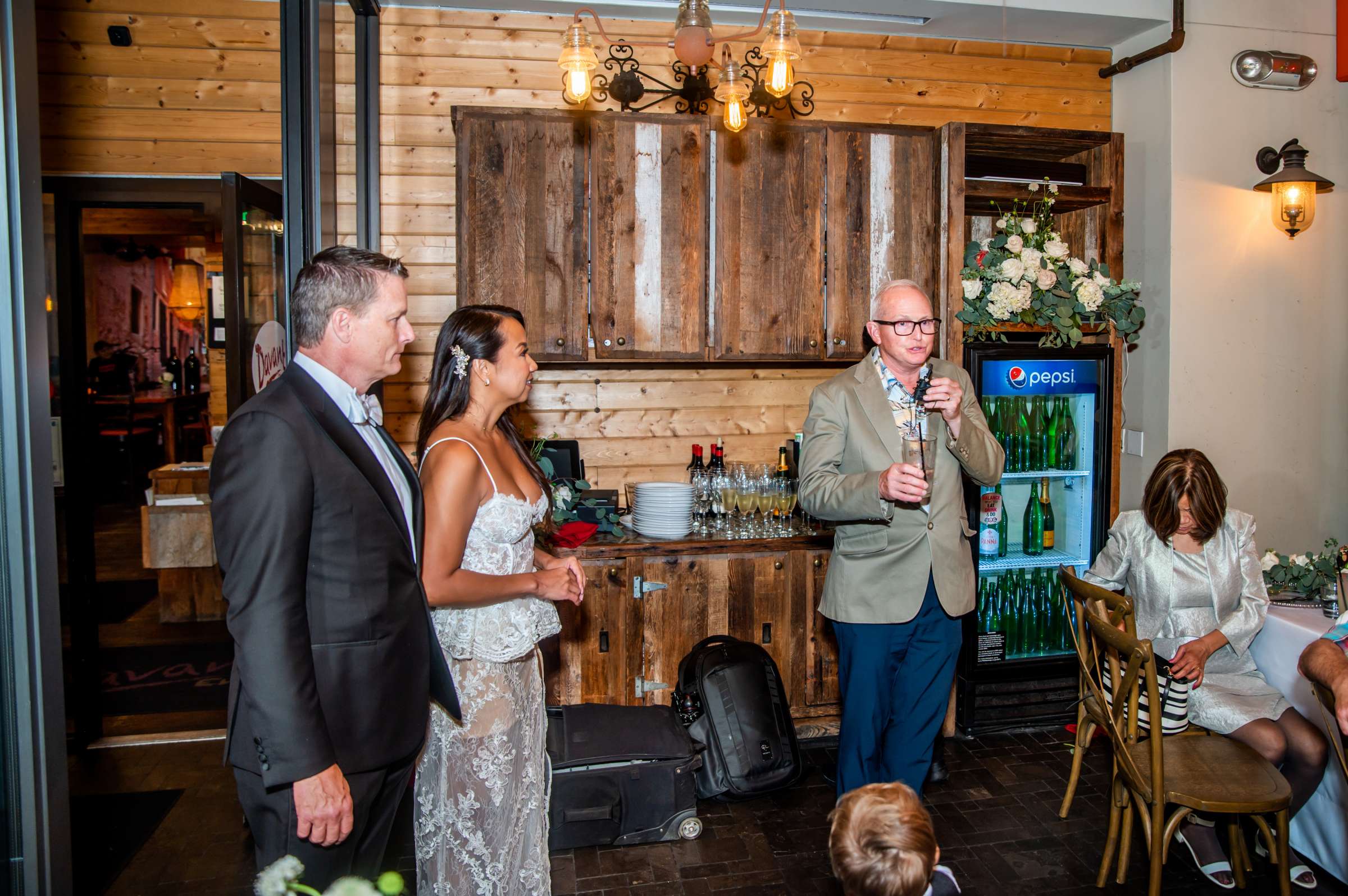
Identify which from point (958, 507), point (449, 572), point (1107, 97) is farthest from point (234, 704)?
point (1107, 97)

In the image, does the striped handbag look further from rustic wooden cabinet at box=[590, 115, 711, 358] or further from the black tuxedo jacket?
the black tuxedo jacket

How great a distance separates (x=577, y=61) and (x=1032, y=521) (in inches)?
118

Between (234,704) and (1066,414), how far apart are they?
3822 millimetres

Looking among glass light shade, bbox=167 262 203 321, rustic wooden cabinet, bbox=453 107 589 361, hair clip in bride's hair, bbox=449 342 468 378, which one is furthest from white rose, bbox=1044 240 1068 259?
glass light shade, bbox=167 262 203 321

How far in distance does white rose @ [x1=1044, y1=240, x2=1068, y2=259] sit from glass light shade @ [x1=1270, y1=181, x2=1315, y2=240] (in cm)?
113

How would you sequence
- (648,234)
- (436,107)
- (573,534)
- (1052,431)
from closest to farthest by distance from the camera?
1. (573,534)
2. (648,234)
3. (436,107)
4. (1052,431)

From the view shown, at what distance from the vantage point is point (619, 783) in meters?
3.21

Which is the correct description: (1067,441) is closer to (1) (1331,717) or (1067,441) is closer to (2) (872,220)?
(2) (872,220)

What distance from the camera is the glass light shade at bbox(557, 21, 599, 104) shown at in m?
3.05

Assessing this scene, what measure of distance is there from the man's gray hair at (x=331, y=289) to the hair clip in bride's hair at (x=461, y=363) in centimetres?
55

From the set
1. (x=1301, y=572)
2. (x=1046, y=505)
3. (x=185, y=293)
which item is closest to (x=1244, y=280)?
(x=1046, y=505)

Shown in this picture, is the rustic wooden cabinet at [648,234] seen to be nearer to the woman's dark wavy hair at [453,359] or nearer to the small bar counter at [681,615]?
the small bar counter at [681,615]

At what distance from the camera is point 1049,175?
4.35 m

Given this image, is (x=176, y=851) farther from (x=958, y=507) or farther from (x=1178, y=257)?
(x=1178, y=257)
